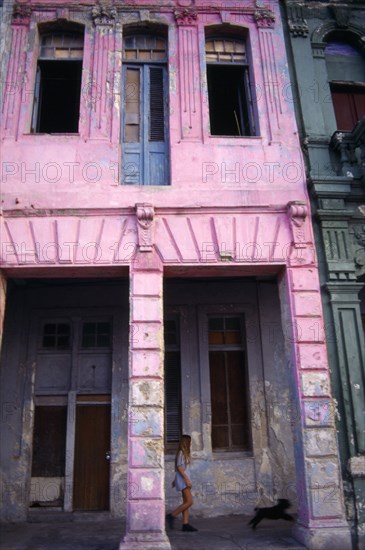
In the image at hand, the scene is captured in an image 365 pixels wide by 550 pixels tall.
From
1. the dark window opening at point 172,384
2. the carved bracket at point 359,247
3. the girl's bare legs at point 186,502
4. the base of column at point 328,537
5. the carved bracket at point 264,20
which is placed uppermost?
the carved bracket at point 264,20

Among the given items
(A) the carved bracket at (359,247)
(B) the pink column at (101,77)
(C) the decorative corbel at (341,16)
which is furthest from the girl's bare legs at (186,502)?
(C) the decorative corbel at (341,16)

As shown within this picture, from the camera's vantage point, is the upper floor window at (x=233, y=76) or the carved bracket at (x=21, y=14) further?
the upper floor window at (x=233, y=76)

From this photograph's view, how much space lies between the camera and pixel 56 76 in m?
8.86

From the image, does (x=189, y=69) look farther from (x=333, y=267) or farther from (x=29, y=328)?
(x=29, y=328)

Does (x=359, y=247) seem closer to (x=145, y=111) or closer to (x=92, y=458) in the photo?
(x=145, y=111)

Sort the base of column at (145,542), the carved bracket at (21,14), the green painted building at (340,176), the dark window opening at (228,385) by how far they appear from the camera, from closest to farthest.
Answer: the base of column at (145,542)
the green painted building at (340,176)
the carved bracket at (21,14)
the dark window opening at (228,385)

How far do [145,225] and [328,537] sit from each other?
487 cm

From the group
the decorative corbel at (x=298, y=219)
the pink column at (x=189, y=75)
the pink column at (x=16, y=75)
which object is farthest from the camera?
the pink column at (x=189, y=75)

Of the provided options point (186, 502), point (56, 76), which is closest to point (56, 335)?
point (186, 502)

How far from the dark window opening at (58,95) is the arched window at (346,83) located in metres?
4.68

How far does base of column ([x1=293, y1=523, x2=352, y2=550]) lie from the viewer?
6.00 m

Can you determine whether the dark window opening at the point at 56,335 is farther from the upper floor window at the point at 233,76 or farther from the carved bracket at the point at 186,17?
the carved bracket at the point at 186,17

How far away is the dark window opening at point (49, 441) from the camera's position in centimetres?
877

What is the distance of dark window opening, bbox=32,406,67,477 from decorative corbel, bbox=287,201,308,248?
5.36 metres
